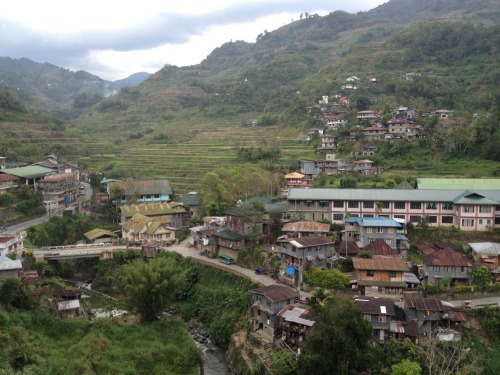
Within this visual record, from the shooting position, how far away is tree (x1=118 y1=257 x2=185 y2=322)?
24922mm

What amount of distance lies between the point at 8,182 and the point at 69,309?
23.3 meters

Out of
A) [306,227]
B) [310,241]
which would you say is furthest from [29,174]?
[310,241]

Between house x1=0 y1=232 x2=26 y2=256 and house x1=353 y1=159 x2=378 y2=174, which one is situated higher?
house x1=353 y1=159 x2=378 y2=174

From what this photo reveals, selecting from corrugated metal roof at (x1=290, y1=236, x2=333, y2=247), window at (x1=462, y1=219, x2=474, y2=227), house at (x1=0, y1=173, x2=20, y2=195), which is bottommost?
window at (x1=462, y1=219, x2=474, y2=227)

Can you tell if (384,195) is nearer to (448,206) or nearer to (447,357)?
(448,206)

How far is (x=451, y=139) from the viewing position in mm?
43969

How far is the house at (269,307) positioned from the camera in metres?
22.8

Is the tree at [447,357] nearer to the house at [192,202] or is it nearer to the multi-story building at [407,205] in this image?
the multi-story building at [407,205]

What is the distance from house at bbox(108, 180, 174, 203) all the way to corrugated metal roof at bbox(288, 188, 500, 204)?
17.1 meters

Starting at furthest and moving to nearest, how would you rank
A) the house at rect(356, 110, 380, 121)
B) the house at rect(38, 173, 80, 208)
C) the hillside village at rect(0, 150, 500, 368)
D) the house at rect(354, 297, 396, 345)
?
1. the house at rect(356, 110, 380, 121)
2. the house at rect(38, 173, 80, 208)
3. the hillside village at rect(0, 150, 500, 368)
4. the house at rect(354, 297, 396, 345)

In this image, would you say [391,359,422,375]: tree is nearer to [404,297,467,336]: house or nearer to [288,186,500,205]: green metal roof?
[404,297,467,336]: house

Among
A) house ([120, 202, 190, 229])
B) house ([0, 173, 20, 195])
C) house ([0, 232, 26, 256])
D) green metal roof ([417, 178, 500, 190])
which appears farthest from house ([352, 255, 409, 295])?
house ([0, 173, 20, 195])

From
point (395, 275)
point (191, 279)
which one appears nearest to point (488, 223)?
point (395, 275)

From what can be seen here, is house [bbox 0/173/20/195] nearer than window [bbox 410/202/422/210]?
No
